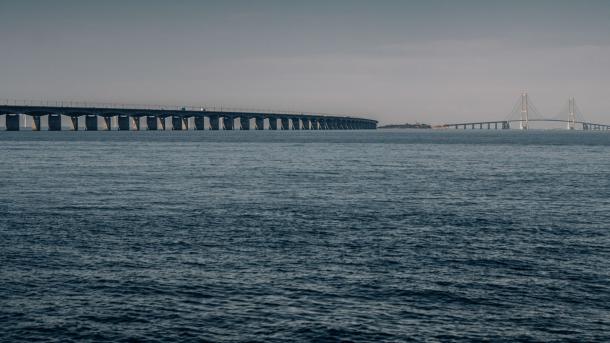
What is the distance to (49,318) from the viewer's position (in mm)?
20531

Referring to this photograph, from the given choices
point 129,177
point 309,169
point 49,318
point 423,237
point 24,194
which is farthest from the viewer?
point 309,169

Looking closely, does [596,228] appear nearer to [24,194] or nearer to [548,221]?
[548,221]

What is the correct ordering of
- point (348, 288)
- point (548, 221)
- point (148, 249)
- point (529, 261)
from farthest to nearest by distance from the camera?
point (548, 221) < point (148, 249) < point (529, 261) < point (348, 288)

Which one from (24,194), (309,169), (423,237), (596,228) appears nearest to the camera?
(423,237)

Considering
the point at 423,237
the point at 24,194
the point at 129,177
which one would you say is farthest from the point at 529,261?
the point at 129,177

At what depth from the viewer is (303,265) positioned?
27.1 meters

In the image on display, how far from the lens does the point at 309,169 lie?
80250mm

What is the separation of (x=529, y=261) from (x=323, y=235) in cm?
996

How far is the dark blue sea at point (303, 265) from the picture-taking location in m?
20.0

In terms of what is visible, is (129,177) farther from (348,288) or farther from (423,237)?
(348,288)

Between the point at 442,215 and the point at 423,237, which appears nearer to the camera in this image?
the point at 423,237

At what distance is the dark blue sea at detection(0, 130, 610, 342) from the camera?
19984 millimetres

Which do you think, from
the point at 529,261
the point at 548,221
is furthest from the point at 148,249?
the point at 548,221

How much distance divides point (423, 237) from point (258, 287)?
11693 millimetres
